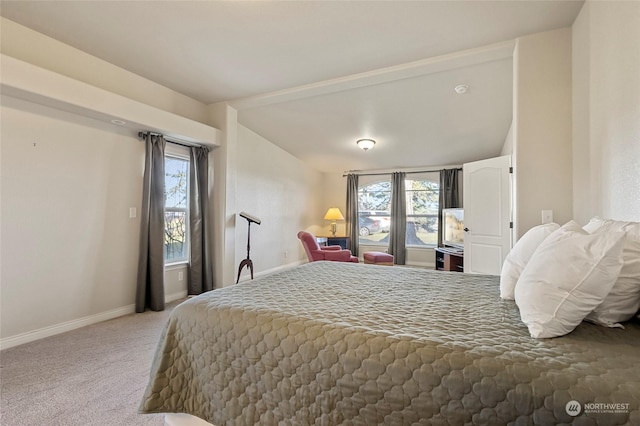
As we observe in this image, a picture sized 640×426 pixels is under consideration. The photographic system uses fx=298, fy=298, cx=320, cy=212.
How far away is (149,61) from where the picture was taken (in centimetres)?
305

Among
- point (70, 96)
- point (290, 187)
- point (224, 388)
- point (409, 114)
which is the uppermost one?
point (409, 114)

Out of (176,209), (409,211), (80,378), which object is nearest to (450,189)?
(409,211)

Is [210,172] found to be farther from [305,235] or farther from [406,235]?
[406,235]

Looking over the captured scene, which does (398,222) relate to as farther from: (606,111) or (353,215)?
(606,111)

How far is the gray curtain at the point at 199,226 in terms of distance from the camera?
156 inches

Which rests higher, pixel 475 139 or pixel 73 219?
pixel 475 139

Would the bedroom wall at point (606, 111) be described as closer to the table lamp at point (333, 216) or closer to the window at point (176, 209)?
the window at point (176, 209)

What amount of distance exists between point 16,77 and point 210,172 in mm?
2119

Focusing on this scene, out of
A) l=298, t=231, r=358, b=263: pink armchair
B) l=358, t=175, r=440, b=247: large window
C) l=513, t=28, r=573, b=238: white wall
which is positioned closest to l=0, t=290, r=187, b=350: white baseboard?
l=298, t=231, r=358, b=263: pink armchair

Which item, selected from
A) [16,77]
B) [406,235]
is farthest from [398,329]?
[406,235]

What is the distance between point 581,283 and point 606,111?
1.57 m

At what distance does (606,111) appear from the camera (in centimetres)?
187

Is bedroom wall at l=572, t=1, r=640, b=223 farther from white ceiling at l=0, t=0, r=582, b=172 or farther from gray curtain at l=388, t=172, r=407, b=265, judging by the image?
gray curtain at l=388, t=172, r=407, b=265

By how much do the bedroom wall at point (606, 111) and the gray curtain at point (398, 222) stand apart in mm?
4266
